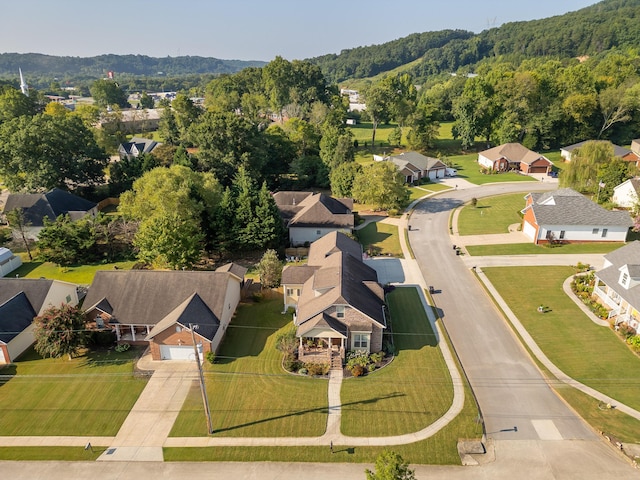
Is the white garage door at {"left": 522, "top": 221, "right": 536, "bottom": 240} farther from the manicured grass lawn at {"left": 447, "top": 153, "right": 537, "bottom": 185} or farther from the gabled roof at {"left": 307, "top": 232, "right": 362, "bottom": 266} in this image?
the manicured grass lawn at {"left": 447, "top": 153, "right": 537, "bottom": 185}

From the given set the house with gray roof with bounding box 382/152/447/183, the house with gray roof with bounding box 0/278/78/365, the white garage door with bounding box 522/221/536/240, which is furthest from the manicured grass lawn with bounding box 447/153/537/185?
the house with gray roof with bounding box 0/278/78/365

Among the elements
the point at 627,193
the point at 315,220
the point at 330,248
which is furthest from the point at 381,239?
the point at 627,193

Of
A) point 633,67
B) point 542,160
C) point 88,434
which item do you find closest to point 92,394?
point 88,434

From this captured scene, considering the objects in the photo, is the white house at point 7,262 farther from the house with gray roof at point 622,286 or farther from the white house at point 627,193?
the white house at point 627,193

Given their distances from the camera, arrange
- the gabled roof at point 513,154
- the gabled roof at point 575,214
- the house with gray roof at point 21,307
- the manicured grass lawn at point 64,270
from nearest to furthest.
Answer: the house with gray roof at point 21,307 → the manicured grass lawn at point 64,270 → the gabled roof at point 575,214 → the gabled roof at point 513,154

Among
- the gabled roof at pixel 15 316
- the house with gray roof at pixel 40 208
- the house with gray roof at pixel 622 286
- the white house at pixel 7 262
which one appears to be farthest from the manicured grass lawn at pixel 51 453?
the house with gray roof at pixel 622 286

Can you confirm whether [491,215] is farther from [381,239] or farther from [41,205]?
[41,205]
